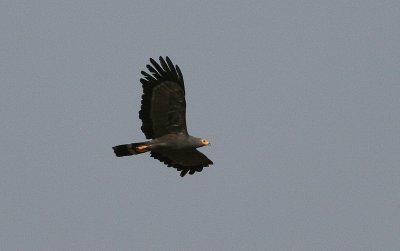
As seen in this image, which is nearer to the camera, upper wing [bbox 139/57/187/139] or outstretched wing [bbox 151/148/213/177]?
upper wing [bbox 139/57/187/139]

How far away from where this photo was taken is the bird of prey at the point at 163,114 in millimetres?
28234

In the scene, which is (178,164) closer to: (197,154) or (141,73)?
(197,154)

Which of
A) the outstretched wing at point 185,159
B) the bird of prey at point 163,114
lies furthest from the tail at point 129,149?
the outstretched wing at point 185,159

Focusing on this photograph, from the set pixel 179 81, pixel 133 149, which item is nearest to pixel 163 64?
pixel 179 81

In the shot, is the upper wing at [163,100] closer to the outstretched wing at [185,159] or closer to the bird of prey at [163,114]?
the bird of prey at [163,114]

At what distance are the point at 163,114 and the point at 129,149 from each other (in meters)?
1.50

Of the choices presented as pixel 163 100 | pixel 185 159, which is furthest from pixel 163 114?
pixel 185 159

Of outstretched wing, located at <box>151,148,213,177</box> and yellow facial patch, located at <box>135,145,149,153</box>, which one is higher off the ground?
outstretched wing, located at <box>151,148,213,177</box>

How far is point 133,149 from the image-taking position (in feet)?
95.3

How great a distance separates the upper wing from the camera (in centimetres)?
2819

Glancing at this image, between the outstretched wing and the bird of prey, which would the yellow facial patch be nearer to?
the bird of prey

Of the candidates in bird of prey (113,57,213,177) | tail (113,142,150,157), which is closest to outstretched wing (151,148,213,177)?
bird of prey (113,57,213,177)

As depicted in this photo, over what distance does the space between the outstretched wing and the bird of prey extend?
37 centimetres

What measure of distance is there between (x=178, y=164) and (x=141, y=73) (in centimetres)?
400
